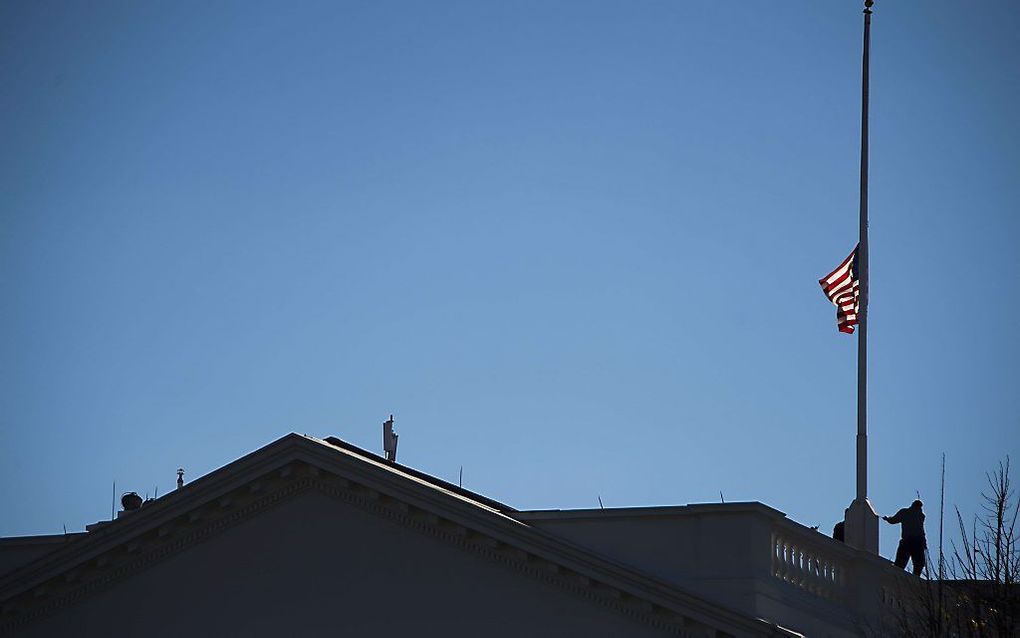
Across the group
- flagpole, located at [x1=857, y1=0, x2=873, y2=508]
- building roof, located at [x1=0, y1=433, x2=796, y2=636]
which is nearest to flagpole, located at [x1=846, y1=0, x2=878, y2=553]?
flagpole, located at [x1=857, y1=0, x2=873, y2=508]

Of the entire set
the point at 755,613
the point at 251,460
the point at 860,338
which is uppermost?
the point at 860,338

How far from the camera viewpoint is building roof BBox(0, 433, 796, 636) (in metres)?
31.7

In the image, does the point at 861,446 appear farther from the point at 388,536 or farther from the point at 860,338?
the point at 388,536

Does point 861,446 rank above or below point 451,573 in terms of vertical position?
above

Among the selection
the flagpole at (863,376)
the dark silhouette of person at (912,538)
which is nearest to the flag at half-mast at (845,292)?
the flagpole at (863,376)

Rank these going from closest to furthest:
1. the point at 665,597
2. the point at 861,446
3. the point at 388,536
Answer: the point at 665,597
the point at 388,536
the point at 861,446

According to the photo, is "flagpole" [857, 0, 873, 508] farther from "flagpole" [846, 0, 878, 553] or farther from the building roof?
the building roof

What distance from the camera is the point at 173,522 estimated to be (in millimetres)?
34438

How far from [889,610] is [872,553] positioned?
1.13m

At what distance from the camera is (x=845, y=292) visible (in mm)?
41312

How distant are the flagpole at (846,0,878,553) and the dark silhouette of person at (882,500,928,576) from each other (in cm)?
114

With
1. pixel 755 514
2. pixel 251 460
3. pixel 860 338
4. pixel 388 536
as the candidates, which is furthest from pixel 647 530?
pixel 860 338

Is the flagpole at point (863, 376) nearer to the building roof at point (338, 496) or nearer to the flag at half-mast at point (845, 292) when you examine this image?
the flag at half-mast at point (845, 292)

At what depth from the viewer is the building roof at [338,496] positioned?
31734 millimetres
